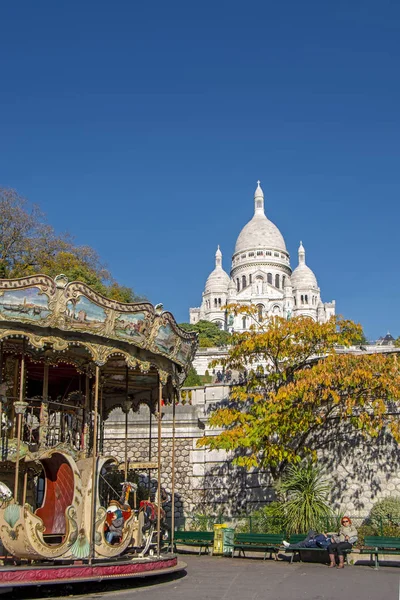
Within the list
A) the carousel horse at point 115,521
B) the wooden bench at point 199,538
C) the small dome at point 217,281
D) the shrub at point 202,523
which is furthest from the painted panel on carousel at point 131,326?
the small dome at point 217,281

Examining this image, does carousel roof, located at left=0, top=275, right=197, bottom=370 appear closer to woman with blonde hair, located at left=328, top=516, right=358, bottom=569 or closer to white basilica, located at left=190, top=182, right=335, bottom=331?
woman with blonde hair, located at left=328, top=516, right=358, bottom=569

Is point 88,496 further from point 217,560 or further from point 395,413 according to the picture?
point 395,413

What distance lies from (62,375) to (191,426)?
292 inches

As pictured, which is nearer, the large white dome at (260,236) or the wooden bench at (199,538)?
the wooden bench at (199,538)

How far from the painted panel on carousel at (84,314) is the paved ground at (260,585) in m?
4.72

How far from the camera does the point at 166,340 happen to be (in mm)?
14922

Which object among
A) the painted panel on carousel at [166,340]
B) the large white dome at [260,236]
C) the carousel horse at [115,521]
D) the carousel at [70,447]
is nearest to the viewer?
the carousel at [70,447]

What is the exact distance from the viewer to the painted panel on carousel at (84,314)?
13141 mm

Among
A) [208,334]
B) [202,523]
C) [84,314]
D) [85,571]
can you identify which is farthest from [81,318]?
[208,334]

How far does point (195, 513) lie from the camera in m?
23.4

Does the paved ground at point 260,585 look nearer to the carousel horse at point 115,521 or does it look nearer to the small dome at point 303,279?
the carousel horse at point 115,521

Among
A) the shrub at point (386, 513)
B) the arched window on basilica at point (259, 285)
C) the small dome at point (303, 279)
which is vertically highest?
the small dome at point (303, 279)

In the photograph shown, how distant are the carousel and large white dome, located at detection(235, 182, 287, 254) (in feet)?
399

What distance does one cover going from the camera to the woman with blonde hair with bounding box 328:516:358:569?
15.4m
